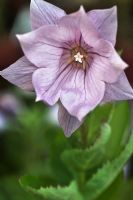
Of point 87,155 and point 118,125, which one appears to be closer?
point 87,155

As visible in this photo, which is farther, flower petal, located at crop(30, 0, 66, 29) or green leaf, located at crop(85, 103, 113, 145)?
green leaf, located at crop(85, 103, 113, 145)

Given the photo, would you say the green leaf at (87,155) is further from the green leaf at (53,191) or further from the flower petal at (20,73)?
the flower petal at (20,73)

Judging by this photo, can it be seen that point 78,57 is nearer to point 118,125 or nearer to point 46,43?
point 46,43

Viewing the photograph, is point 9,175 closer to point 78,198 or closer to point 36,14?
point 78,198

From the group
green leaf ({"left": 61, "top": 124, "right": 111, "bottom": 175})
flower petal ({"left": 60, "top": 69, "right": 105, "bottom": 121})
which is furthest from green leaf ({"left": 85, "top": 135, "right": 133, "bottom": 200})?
flower petal ({"left": 60, "top": 69, "right": 105, "bottom": 121})

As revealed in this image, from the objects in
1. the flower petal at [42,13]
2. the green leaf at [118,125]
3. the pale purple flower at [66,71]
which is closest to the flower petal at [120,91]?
the pale purple flower at [66,71]

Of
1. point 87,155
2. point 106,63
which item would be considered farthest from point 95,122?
point 106,63

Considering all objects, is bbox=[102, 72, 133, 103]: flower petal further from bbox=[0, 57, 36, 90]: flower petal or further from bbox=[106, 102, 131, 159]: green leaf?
bbox=[106, 102, 131, 159]: green leaf
